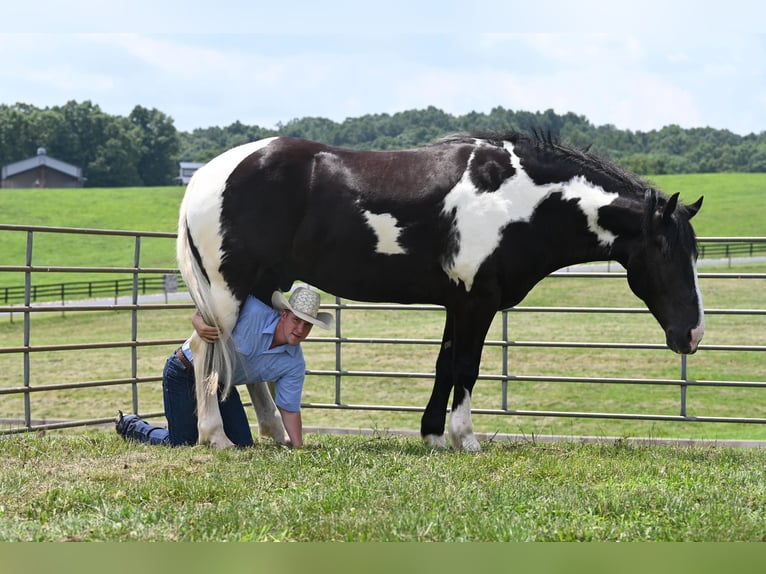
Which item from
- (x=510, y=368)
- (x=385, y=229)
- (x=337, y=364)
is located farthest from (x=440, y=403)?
(x=510, y=368)

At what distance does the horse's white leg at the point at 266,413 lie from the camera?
21.7 ft

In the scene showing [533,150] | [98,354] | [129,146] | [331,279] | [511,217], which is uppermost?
[129,146]

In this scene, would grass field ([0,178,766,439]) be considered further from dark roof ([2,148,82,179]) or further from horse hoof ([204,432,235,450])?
dark roof ([2,148,82,179])

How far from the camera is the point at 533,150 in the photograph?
635cm

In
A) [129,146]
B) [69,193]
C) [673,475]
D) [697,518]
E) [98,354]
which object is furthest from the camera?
[129,146]

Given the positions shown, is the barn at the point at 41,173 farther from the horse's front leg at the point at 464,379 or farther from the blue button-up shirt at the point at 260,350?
the horse's front leg at the point at 464,379

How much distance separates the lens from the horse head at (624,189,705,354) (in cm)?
617

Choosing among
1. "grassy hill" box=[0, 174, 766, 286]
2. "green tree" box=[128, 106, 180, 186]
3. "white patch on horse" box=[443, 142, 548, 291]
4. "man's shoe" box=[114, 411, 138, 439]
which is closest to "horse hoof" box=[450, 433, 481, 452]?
"white patch on horse" box=[443, 142, 548, 291]

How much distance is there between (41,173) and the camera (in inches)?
3469

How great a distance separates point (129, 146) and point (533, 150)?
3573 inches

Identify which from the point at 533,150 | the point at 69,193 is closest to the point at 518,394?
the point at 533,150

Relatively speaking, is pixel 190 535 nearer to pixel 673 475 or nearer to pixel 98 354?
pixel 673 475

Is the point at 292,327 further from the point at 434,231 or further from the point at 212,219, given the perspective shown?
the point at 434,231

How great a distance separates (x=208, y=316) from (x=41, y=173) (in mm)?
87995
